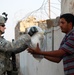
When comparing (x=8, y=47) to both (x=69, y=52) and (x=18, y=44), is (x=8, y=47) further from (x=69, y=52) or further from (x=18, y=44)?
(x=69, y=52)

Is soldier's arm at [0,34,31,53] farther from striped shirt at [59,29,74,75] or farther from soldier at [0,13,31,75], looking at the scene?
striped shirt at [59,29,74,75]

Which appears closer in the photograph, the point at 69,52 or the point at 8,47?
the point at 69,52

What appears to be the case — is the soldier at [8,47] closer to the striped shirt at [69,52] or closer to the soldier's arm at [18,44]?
the soldier's arm at [18,44]

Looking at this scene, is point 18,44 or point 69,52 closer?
point 69,52

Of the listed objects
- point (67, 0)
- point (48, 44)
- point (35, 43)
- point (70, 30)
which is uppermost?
point (67, 0)

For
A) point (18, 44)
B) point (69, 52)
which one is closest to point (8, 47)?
point (18, 44)

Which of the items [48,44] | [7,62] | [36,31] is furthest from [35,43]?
[48,44]

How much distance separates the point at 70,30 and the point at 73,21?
114 millimetres

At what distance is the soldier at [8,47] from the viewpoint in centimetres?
341

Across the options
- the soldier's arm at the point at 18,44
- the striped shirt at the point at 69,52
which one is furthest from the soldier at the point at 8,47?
the striped shirt at the point at 69,52

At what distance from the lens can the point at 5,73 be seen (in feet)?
12.5

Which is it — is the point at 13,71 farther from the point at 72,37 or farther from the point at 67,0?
the point at 67,0

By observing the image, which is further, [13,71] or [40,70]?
[40,70]

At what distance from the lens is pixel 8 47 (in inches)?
135
